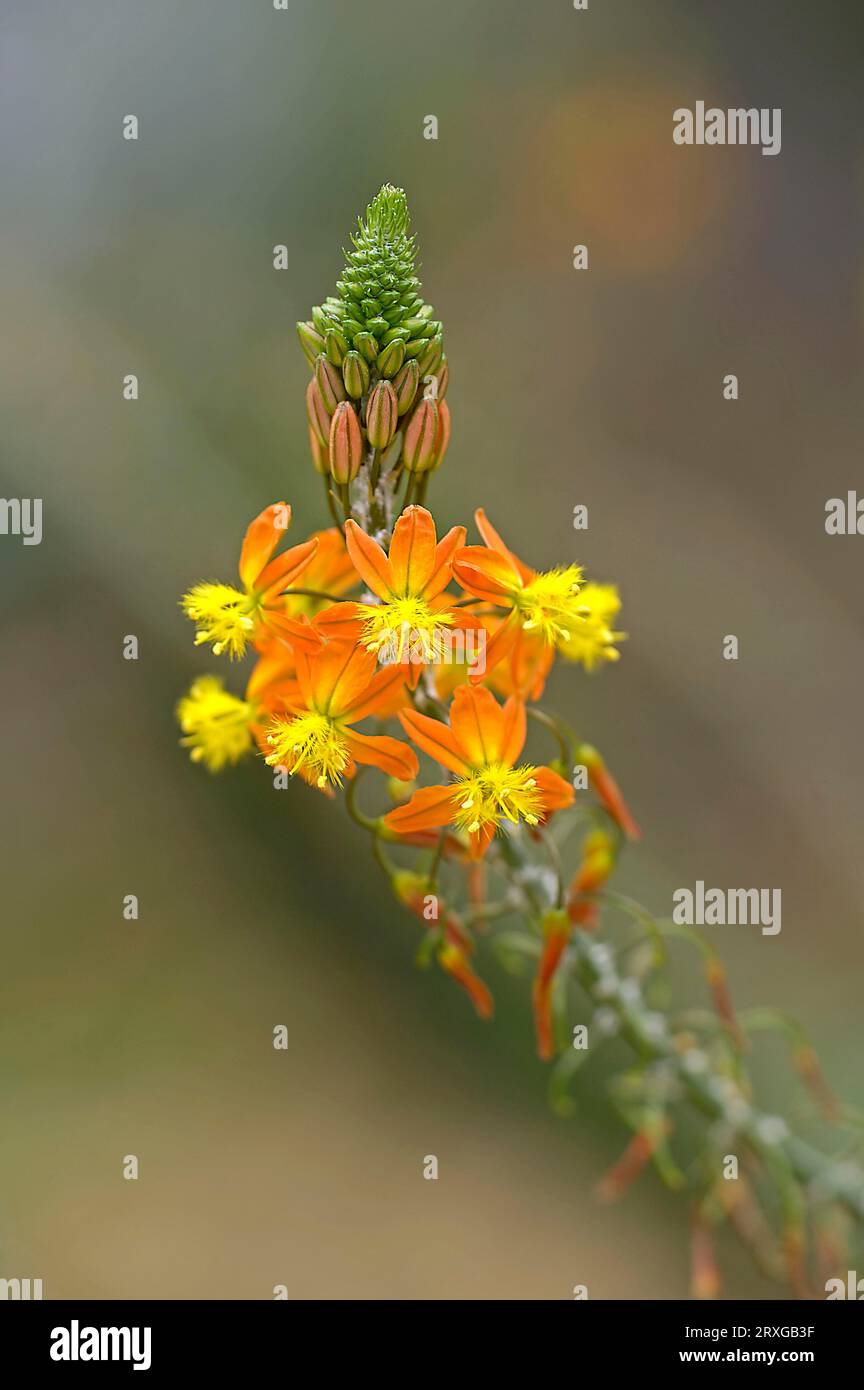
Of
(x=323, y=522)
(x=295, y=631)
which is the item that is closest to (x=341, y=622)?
(x=295, y=631)

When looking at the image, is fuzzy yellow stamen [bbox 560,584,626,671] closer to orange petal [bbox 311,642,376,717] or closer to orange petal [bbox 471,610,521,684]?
orange petal [bbox 471,610,521,684]

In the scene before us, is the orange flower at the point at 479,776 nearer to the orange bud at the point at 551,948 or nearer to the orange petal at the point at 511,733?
the orange petal at the point at 511,733

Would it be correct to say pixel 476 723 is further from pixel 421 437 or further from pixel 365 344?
pixel 365 344

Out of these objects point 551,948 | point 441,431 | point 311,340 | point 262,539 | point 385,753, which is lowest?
point 551,948

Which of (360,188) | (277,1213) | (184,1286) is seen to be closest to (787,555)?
(360,188)

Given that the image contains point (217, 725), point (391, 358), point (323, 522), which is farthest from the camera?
point (323, 522)

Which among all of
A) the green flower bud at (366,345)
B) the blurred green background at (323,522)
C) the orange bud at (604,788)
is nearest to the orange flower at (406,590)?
the green flower bud at (366,345)

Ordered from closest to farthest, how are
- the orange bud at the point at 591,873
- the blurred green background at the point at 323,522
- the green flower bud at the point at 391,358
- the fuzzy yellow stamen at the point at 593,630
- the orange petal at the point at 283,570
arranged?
the green flower bud at the point at 391,358 → the orange petal at the point at 283,570 → the fuzzy yellow stamen at the point at 593,630 → the orange bud at the point at 591,873 → the blurred green background at the point at 323,522

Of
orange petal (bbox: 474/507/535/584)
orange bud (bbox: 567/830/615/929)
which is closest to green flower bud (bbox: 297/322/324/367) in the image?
orange petal (bbox: 474/507/535/584)
